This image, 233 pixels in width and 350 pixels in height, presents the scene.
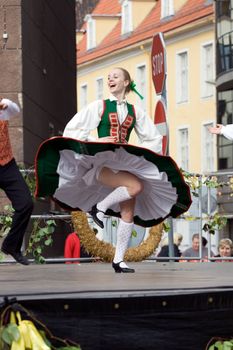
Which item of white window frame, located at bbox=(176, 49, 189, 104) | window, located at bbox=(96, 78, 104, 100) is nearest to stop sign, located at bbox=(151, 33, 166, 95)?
white window frame, located at bbox=(176, 49, 189, 104)

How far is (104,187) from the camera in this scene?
11.2 meters

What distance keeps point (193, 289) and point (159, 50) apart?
5.48m

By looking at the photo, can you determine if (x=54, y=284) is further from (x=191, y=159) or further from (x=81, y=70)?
(x=81, y=70)

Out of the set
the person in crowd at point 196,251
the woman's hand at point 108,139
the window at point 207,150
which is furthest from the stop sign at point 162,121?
the window at point 207,150

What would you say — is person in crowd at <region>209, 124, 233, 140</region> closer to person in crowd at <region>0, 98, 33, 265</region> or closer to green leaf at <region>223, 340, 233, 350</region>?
person in crowd at <region>0, 98, 33, 265</region>

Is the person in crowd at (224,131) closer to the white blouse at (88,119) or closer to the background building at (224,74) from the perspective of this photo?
the white blouse at (88,119)

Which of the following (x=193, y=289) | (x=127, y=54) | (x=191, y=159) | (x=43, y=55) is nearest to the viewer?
(x=193, y=289)

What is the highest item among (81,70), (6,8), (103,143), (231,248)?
(81,70)

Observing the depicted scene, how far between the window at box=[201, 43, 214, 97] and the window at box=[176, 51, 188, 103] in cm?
158

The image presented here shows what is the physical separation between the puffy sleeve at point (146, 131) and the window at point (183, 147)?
4241 cm

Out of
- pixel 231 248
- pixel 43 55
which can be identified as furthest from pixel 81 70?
pixel 231 248

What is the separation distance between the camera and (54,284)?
8.54 meters

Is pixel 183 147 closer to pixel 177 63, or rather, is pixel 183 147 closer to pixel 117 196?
pixel 177 63

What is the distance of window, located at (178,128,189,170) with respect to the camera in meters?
53.6
